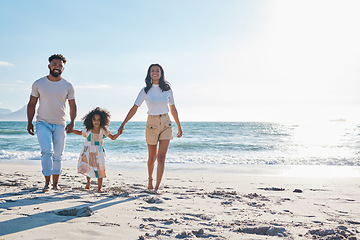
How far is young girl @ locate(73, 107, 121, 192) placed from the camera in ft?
14.0

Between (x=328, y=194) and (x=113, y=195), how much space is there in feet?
11.0

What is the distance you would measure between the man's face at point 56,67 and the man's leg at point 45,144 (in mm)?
725

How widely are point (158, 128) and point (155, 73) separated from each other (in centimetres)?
83

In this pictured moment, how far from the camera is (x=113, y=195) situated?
3.92 meters

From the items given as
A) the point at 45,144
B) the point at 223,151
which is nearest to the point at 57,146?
the point at 45,144

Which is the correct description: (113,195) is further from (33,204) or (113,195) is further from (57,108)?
(57,108)

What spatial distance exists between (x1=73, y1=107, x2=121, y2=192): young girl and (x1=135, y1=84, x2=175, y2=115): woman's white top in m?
0.60

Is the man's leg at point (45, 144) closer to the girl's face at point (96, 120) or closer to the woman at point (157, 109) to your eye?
Result: the girl's face at point (96, 120)

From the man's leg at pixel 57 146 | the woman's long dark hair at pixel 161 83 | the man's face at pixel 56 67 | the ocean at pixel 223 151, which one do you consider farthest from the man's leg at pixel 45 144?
the ocean at pixel 223 151

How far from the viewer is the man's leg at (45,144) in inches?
155

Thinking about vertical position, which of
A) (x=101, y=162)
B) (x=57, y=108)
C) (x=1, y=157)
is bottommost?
(x=1, y=157)

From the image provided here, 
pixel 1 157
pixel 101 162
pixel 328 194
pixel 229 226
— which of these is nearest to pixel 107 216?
pixel 229 226

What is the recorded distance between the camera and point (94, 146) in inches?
171

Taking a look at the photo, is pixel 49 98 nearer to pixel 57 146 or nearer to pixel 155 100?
pixel 57 146
